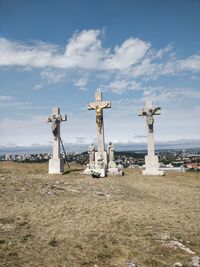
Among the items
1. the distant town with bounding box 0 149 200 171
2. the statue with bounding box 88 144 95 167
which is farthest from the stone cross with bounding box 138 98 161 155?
the distant town with bounding box 0 149 200 171

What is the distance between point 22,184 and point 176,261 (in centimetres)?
1111

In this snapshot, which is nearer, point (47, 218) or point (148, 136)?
point (47, 218)

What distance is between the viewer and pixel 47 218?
1081 cm

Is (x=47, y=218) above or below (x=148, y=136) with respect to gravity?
below

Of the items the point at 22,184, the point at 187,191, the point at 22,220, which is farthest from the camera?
the point at 187,191

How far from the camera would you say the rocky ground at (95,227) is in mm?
7574

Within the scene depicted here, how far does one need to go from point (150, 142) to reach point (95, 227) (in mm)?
17751

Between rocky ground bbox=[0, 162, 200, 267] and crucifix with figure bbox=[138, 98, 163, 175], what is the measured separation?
945 cm

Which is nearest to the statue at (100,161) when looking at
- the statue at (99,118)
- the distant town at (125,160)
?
the statue at (99,118)

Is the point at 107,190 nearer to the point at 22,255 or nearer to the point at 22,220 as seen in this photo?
the point at 22,220

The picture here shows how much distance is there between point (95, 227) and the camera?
9.99m

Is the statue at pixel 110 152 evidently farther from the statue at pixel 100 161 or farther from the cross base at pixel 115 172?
the cross base at pixel 115 172

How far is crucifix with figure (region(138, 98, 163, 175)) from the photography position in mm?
26469

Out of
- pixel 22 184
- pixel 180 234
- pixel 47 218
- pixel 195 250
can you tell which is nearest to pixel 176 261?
pixel 195 250
